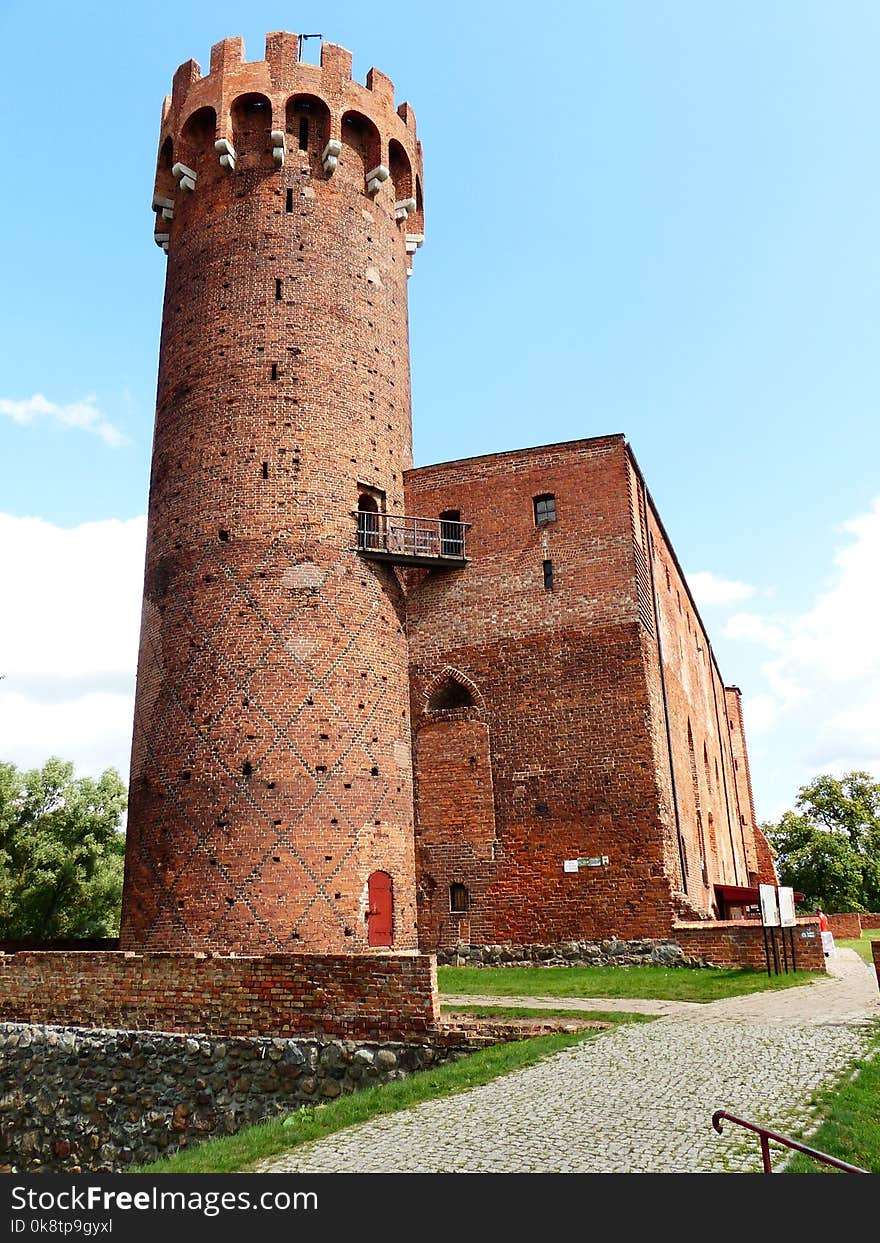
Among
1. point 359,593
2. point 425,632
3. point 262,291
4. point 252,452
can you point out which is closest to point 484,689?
point 425,632

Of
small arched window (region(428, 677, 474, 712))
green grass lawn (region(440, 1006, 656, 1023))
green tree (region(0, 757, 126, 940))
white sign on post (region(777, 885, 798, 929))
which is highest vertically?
small arched window (region(428, 677, 474, 712))

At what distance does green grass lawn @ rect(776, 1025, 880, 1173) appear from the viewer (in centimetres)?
530

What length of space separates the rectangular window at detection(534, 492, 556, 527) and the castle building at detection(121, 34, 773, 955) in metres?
0.08

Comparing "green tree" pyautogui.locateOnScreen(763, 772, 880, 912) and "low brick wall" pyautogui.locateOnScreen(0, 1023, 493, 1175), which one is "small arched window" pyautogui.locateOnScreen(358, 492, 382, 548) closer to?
"low brick wall" pyautogui.locateOnScreen(0, 1023, 493, 1175)

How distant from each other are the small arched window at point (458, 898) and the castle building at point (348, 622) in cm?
6

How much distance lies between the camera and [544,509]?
21.2 metres

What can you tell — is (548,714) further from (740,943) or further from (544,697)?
(740,943)

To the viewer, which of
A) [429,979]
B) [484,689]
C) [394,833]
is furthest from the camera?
[484,689]

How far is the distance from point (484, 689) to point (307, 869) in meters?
5.29

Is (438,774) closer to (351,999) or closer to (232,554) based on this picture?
(232,554)

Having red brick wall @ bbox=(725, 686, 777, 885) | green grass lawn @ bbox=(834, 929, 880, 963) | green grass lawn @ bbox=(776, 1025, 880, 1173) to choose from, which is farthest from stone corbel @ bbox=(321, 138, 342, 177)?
red brick wall @ bbox=(725, 686, 777, 885)

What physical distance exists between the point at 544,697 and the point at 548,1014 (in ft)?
28.5

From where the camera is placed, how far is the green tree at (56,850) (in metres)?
28.2

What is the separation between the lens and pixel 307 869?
57.8ft
